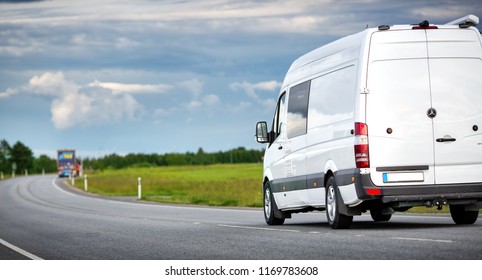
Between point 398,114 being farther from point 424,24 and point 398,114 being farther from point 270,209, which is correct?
point 270,209

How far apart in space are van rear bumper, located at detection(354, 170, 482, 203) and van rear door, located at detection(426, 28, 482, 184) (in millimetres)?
102

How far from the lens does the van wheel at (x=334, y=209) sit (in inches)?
615

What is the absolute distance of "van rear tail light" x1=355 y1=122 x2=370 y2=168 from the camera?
570 inches

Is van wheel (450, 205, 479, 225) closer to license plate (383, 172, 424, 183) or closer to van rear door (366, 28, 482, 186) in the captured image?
van rear door (366, 28, 482, 186)

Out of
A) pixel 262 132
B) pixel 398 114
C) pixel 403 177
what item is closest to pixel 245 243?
pixel 403 177

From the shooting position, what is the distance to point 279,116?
19.1 metres

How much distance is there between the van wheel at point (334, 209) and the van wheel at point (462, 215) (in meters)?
1.99

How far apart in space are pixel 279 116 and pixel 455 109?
5.10 meters

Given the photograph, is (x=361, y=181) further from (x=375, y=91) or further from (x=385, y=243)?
(x=385, y=243)

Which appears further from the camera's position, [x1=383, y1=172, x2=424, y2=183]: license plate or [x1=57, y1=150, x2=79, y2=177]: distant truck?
[x1=57, y1=150, x2=79, y2=177]: distant truck

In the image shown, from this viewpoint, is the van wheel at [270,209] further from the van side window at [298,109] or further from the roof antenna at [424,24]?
the roof antenna at [424,24]

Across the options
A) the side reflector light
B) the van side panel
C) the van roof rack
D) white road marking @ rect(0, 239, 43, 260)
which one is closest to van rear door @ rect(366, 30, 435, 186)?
the side reflector light
